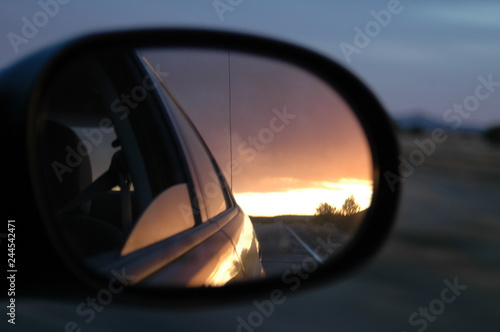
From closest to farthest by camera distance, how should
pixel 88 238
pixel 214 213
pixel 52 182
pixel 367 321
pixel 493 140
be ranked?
pixel 52 182, pixel 88 238, pixel 214 213, pixel 367 321, pixel 493 140

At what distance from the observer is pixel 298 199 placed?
2.48 metres

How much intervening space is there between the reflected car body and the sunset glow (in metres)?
0.15

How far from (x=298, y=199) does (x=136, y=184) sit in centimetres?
60

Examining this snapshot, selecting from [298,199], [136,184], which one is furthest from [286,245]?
[136,184]

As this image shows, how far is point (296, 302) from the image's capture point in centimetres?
434

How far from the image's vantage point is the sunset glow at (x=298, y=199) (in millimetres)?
2439

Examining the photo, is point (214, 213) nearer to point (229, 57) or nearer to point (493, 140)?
point (229, 57)

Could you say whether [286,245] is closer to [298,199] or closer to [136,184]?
[298,199]

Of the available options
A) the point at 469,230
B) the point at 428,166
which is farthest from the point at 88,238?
the point at 428,166

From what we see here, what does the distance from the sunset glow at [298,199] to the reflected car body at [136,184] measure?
0.49ft

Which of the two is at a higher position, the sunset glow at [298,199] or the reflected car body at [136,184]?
Answer: the reflected car body at [136,184]

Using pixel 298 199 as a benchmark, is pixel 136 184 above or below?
above

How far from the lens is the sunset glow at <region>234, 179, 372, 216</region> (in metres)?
2.44

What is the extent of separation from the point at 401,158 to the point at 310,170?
340mm
